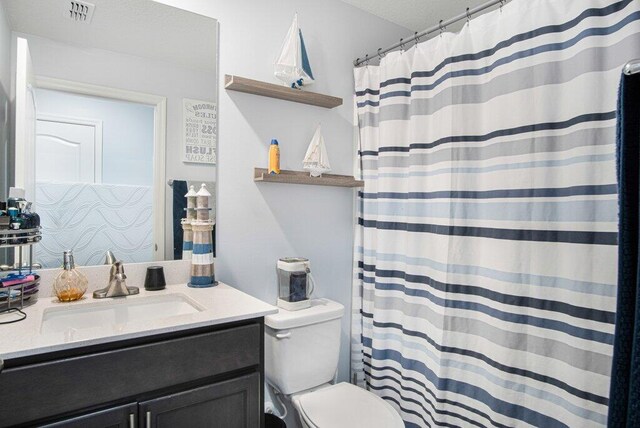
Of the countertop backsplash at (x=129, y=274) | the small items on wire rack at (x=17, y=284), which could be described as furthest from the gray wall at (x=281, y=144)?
the small items on wire rack at (x=17, y=284)

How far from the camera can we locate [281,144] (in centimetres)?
189

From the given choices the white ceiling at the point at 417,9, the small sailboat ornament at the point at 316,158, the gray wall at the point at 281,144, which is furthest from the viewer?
the white ceiling at the point at 417,9

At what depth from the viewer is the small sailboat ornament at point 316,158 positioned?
6.15 feet

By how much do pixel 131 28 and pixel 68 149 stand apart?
58 cm

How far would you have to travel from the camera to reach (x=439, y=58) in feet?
5.46

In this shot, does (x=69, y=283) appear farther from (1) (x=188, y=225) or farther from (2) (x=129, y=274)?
(1) (x=188, y=225)

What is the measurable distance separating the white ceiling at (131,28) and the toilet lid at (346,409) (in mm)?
1578

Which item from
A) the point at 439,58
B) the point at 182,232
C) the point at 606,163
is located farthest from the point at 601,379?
the point at 182,232

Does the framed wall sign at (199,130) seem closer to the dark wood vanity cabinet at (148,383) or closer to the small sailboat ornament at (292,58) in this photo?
the small sailboat ornament at (292,58)

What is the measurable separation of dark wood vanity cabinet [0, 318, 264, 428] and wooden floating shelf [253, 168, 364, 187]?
2.42 feet

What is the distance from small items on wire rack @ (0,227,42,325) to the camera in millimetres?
1128

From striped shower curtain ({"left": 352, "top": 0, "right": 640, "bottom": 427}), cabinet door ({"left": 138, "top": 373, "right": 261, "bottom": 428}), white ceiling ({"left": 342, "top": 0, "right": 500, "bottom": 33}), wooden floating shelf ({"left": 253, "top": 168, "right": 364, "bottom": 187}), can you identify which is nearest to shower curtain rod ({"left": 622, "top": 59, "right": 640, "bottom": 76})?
striped shower curtain ({"left": 352, "top": 0, "right": 640, "bottom": 427})

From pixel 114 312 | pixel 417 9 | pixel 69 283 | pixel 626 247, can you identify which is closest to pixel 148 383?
pixel 114 312

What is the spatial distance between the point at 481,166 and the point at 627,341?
1060mm
